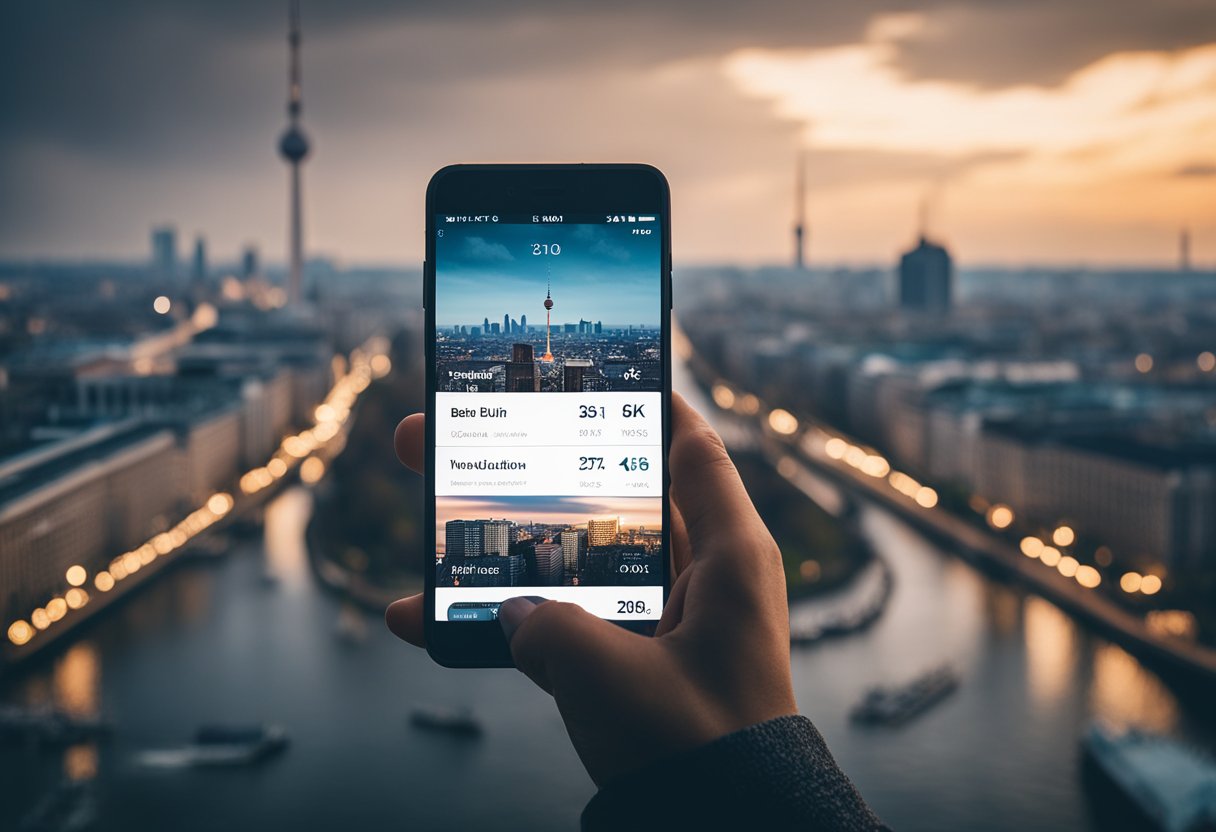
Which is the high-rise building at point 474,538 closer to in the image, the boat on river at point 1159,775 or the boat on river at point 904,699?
the boat on river at point 1159,775

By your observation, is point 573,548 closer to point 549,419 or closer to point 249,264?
point 549,419

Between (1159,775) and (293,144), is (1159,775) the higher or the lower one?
the lower one

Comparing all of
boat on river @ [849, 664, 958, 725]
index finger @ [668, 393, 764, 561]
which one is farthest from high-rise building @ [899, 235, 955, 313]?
index finger @ [668, 393, 764, 561]

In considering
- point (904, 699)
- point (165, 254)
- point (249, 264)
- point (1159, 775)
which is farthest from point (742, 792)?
point (249, 264)

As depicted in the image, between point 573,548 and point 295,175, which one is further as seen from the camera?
point 295,175

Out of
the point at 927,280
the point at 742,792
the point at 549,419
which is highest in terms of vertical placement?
the point at 927,280

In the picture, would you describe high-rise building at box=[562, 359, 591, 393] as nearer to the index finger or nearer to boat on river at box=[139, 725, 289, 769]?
the index finger
